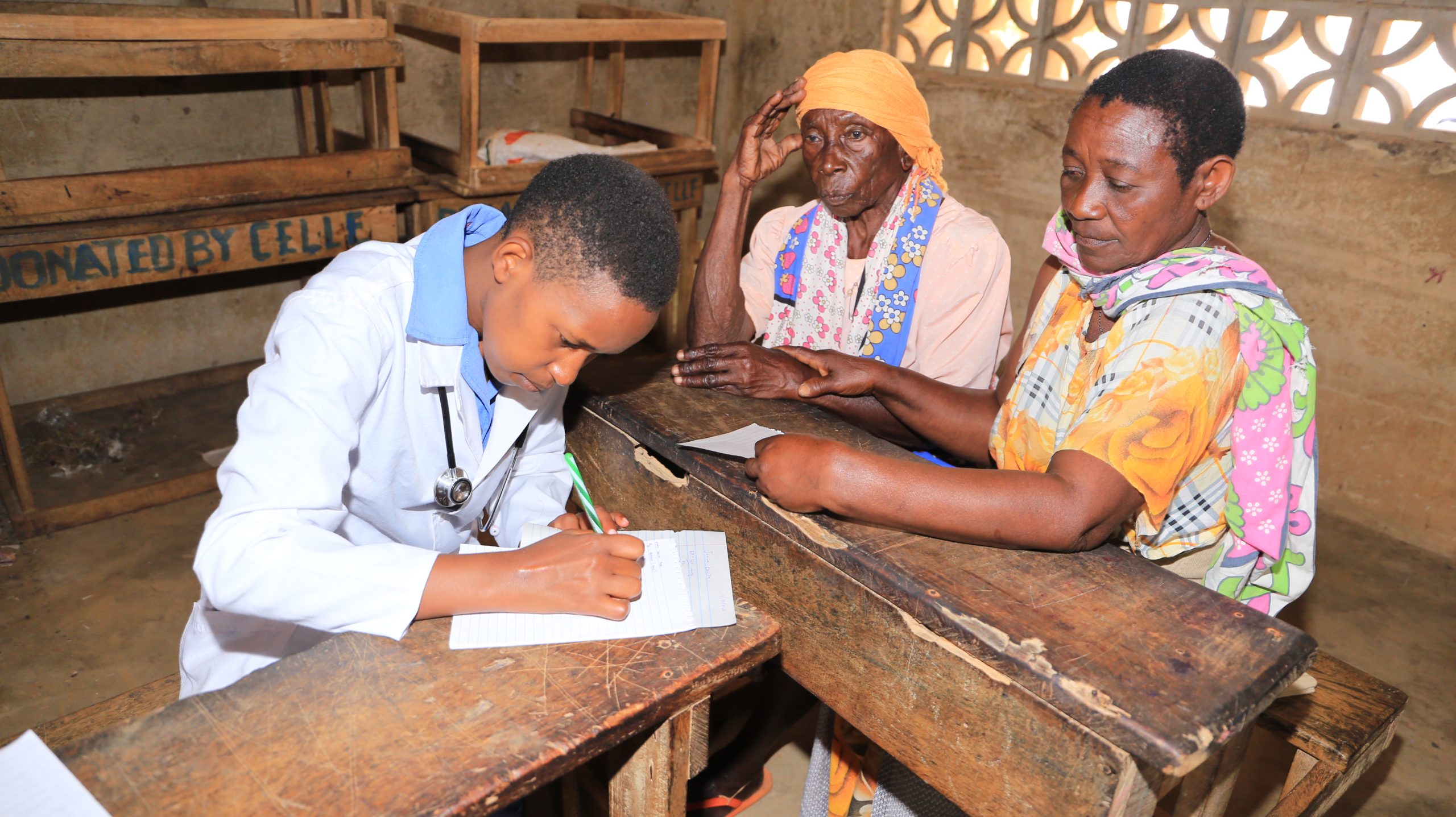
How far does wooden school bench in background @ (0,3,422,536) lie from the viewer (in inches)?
117

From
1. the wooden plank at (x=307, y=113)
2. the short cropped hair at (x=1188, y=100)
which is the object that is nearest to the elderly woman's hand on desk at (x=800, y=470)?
the short cropped hair at (x=1188, y=100)

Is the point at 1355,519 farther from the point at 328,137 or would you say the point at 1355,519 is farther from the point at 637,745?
the point at 328,137

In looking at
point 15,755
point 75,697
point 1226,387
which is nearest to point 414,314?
point 15,755

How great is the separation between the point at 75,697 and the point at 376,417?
6.18ft

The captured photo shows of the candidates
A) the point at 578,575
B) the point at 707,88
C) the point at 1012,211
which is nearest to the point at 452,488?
the point at 578,575

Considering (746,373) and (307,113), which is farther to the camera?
(307,113)

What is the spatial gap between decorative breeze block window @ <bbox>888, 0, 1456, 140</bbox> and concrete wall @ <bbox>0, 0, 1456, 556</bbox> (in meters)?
0.11

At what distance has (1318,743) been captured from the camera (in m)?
1.76

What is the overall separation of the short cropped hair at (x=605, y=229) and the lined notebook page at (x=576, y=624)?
1.58 ft

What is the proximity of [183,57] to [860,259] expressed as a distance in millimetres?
2465

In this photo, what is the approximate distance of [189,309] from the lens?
4.53 m

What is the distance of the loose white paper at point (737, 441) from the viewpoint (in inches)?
71.8

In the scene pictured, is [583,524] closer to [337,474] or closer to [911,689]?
[337,474]

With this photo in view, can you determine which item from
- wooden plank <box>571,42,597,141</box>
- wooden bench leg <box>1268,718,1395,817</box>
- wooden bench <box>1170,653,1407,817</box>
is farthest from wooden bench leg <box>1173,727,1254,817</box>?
wooden plank <box>571,42,597,141</box>
